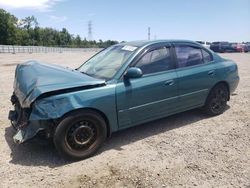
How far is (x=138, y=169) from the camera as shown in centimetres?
363

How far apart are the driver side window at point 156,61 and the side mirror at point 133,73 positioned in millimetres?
264

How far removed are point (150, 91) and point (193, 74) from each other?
111cm

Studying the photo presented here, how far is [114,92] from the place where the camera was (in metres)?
4.09

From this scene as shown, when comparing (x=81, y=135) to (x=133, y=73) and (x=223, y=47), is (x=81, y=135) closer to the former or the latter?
(x=133, y=73)

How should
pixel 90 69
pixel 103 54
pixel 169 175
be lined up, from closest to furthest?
pixel 169 175 < pixel 90 69 < pixel 103 54

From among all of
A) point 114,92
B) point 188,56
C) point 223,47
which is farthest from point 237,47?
point 114,92

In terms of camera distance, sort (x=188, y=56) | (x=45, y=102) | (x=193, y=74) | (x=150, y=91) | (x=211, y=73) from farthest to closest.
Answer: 1. (x=211, y=73)
2. (x=188, y=56)
3. (x=193, y=74)
4. (x=150, y=91)
5. (x=45, y=102)

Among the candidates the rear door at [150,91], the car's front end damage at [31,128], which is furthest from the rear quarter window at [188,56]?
the car's front end damage at [31,128]

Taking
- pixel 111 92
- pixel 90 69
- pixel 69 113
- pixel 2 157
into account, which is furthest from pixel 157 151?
pixel 2 157

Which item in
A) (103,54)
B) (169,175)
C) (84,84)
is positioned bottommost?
(169,175)

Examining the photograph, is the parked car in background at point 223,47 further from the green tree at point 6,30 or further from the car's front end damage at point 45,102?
the green tree at point 6,30

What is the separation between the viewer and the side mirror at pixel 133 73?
4198 mm

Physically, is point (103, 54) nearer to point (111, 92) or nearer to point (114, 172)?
point (111, 92)

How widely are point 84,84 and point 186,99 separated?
206 centimetres
